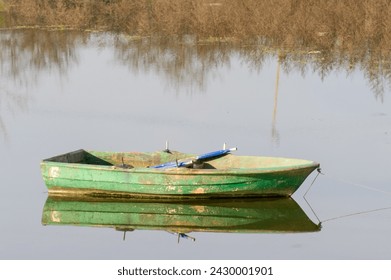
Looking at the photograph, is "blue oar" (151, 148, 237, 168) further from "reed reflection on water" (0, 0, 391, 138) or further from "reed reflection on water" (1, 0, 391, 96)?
"reed reflection on water" (1, 0, 391, 96)

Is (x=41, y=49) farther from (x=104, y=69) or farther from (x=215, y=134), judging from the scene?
(x=215, y=134)

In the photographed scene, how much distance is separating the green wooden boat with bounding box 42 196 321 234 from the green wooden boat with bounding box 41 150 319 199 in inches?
4.4

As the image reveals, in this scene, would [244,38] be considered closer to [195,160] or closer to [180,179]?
[195,160]

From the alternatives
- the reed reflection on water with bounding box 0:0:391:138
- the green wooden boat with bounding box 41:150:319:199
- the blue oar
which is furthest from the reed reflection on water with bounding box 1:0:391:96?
the green wooden boat with bounding box 41:150:319:199

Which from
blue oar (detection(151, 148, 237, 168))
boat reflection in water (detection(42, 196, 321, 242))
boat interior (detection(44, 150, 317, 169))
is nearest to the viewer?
boat reflection in water (detection(42, 196, 321, 242))

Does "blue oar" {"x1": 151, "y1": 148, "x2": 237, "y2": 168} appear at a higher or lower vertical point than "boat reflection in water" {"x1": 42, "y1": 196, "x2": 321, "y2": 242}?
higher

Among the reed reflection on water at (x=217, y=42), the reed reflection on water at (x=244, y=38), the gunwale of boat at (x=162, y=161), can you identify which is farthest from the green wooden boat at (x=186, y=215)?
the reed reflection on water at (x=244, y=38)

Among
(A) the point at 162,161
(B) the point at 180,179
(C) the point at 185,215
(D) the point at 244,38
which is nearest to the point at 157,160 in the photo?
(A) the point at 162,161

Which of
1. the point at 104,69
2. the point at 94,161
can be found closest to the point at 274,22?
the point at 104,69

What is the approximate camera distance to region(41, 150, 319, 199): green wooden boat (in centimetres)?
1241

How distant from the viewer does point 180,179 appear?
41.0 feet

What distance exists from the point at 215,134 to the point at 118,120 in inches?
80.6

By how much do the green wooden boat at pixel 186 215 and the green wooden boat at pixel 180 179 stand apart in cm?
11

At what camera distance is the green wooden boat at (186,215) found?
1177 centimetres
